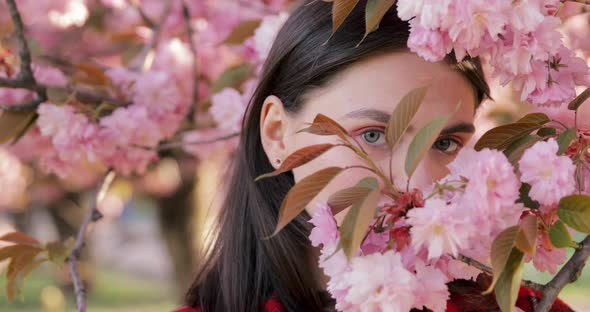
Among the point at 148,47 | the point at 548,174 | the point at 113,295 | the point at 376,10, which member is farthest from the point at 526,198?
the point at 113,295

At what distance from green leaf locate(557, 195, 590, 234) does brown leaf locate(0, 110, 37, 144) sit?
1.12 metres

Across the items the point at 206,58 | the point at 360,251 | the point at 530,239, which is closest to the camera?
the point at 530,239

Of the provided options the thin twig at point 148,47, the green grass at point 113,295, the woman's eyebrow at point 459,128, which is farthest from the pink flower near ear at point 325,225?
the green grass at point 113,295

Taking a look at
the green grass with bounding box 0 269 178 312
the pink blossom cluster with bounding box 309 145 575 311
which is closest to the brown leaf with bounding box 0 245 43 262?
the pink blossom cluster with bounding box 309 145 575 311

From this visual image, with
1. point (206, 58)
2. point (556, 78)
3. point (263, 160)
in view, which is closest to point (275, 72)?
point (263, 160)

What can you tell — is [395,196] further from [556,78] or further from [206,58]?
[206,58]

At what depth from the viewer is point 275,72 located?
1.37m

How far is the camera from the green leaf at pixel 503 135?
0.90 meters

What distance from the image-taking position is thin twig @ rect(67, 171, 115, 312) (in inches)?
55.2

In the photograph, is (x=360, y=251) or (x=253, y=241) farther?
(x=253, y=241)

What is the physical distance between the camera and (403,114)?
2.79 ft

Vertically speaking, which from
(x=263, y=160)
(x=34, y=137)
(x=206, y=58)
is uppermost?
(x=206, y=58)

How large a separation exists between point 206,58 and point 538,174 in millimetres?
1839

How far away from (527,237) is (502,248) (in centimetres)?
3
